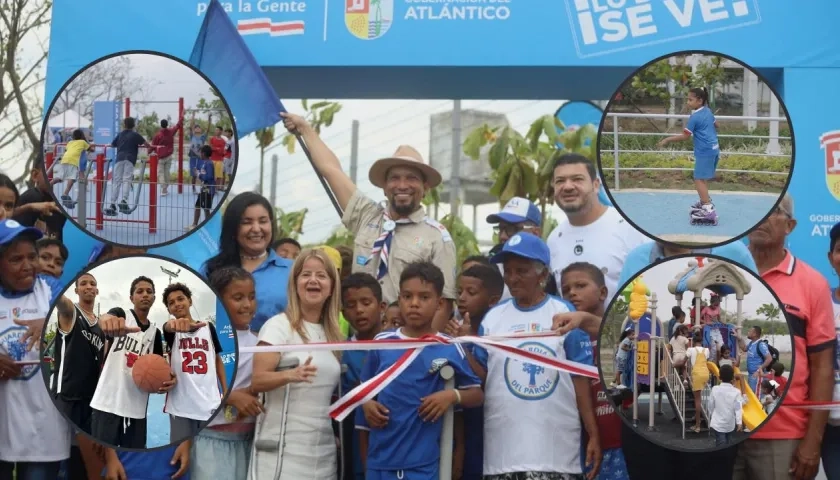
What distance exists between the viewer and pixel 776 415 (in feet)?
17.6

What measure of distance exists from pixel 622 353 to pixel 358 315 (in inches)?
50.1

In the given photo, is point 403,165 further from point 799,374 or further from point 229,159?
point 799,374

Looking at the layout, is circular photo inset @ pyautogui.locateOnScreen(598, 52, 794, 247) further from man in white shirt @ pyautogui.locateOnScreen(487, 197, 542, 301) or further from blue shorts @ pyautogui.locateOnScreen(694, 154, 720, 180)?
man in white shirt @ pyautogui.locateOnScreen(487, 197, 542, 301)

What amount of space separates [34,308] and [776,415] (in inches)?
127

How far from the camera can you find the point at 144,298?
496 cm

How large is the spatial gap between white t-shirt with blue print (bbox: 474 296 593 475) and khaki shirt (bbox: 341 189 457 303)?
2.16 ft

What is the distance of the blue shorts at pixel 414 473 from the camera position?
5133 mm

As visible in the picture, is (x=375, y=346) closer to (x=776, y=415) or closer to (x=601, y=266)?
(x=601, y=266)

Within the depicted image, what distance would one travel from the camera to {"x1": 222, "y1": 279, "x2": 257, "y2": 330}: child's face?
5.34 metres

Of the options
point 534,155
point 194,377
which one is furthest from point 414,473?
point 534,155

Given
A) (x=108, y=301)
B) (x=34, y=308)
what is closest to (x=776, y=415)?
(x=108, y=301)

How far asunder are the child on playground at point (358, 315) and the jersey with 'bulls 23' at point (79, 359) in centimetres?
109

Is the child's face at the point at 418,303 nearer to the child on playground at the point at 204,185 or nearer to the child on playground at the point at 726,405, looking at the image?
the child on playground at the point at 204,185

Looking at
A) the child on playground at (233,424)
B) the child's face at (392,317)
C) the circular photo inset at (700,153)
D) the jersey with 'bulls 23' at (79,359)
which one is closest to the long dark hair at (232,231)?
the child on playground at (233,424)
